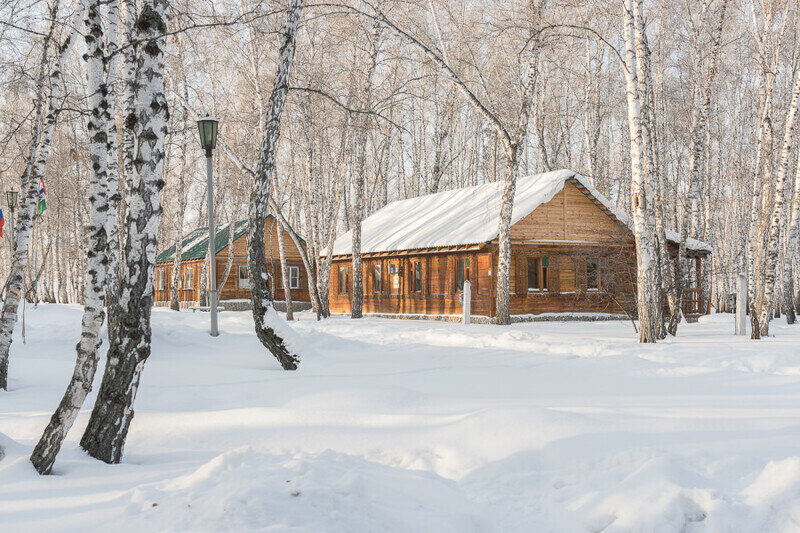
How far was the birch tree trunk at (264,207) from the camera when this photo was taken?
1002cm

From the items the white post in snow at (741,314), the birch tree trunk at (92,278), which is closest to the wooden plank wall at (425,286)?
the white post in snow at (741,314)

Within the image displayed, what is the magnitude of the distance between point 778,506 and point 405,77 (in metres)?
33.9

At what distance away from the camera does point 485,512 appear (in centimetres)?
452

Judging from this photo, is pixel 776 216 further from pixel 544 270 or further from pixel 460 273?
pixel 460 273

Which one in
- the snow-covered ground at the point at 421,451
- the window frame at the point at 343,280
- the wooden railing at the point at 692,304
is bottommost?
the snow-covered ground at the point at 421,451

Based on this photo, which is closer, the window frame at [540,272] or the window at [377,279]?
the window frame at [540,272]

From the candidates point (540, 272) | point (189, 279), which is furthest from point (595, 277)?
point (189, 279)

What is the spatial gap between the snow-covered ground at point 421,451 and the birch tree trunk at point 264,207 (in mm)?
661

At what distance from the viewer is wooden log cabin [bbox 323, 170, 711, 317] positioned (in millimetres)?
24234

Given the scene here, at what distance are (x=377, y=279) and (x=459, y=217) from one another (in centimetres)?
538

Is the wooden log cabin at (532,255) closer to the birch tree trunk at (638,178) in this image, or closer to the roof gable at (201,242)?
the birch tree trunk at (638,178)

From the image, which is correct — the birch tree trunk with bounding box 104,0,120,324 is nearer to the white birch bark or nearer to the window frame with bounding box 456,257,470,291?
the white birch bark

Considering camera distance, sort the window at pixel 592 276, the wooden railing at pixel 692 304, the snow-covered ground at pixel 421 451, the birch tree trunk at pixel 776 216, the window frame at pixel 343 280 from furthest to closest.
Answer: the window frame at pixel 343 280, the wooden railing at pixel 692 304, the window at pixel 592 276, the birch tree trunk at pixel 776 216, the snow-covered ground at pixel 421 451

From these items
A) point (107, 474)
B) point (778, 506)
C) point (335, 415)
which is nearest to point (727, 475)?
point (778, 506)
